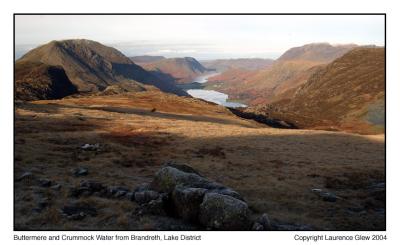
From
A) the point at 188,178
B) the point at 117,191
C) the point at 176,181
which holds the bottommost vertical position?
the point at 117,191

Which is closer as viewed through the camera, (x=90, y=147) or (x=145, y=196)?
(x=145, y=196)

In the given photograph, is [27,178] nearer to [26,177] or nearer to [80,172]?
[26,177]

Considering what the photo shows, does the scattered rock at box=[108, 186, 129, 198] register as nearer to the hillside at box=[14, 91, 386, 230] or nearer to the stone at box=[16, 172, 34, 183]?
the hillside at box=[14, 91, 386, 230]

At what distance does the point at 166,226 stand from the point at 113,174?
11313 mm

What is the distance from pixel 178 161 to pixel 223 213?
17.8 m

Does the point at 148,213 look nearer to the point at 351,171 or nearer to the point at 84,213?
the point at 84,213

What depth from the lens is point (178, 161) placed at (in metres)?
36.0

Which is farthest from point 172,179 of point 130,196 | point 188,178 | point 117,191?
point 117,191

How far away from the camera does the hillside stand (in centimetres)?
2059

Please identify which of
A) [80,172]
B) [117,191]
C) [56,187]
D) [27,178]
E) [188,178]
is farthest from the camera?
[80,172]

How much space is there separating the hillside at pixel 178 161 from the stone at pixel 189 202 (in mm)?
457

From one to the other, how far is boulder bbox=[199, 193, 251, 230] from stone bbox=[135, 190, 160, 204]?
3770 millimetres

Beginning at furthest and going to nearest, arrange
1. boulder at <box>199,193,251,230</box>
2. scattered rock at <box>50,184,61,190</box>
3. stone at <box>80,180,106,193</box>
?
stone at <box>80,180,106,193</box>, scattered rock at <box>50,184,61,190</box>, boulder at <box>199,193,251,230</box>

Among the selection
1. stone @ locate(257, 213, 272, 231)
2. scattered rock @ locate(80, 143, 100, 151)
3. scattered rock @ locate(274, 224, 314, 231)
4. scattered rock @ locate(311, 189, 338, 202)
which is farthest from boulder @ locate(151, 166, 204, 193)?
scattered rock @ locate(80, 143, 100, 151)
